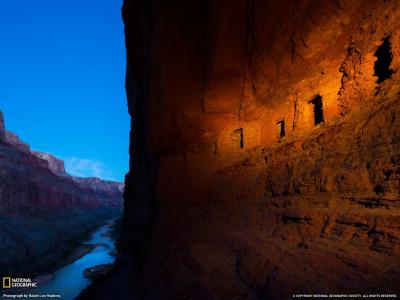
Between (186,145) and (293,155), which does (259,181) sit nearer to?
(293,155)

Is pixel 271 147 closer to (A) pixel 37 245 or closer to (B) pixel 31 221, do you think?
(A) pixel 37 245

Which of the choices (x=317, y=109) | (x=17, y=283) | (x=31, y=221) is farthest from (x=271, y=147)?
(x=31, y=221)

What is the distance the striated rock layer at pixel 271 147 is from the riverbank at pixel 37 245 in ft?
65.7

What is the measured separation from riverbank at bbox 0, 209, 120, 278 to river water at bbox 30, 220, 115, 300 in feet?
3.95

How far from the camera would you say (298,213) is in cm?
542

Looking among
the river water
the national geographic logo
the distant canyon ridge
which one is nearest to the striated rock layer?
the river water

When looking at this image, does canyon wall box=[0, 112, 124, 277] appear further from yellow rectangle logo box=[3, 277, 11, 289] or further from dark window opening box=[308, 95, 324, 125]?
dark window opening box=[308, 95, 324, 125]

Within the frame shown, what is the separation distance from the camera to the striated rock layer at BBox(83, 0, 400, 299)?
427 cm

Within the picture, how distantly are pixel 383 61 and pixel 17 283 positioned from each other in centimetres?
3343

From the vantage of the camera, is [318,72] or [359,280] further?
[318,72]

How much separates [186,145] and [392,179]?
31.1 feet

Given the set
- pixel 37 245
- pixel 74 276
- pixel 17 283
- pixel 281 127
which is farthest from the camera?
pixel 37 245

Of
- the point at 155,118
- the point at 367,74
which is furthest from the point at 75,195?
the point at 367,74

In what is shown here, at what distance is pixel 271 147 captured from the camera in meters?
8.44
